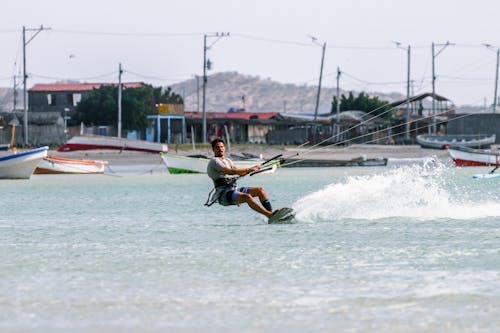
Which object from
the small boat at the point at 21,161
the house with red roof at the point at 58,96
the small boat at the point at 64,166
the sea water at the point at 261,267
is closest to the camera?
the sea water at the point at 261,267

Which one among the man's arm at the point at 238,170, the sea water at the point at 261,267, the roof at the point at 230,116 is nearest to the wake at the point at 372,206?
the sea water at the point at 261,267

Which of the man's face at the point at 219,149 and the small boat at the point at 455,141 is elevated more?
the man's face at the point at 219,149

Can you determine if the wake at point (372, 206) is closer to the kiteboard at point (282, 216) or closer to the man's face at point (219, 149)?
the kiteboard at point (282, 216)

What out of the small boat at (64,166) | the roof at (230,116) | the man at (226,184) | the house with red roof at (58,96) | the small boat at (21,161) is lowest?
the small boat at (64,166)

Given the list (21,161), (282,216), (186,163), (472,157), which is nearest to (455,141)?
(472,157)

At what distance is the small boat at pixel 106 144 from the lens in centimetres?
7669

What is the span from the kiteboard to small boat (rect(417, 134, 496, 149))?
249 feet

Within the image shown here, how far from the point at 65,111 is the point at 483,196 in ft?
233

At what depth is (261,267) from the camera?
58.4ft

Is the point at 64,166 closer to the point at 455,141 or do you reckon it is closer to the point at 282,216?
the point at 282,216

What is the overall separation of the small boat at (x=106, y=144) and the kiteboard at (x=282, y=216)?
2092 inches

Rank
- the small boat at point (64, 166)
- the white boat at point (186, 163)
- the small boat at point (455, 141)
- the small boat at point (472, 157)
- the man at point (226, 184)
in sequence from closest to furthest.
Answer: the man at point (226, 184) < the white boat at point (186, 163) < the small boat at point (64, 166) < the small boat at point (472, 157) < the small boat at point (455, 141)

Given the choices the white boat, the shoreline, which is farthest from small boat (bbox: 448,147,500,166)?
the white boat

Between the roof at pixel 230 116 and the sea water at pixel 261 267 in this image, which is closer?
the sea water at pixel 261 267
